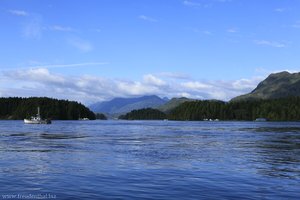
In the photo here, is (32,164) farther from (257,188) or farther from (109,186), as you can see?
(257,188)

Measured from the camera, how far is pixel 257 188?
33.5 meters

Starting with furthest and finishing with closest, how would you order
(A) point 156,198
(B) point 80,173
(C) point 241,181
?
1. (B) point 80,173
2. (C) point 241,181
3. (A) point 156,198

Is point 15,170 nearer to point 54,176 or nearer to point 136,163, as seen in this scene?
point 54,176

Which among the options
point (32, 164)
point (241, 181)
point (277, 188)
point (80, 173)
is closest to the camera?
point (277, 188)

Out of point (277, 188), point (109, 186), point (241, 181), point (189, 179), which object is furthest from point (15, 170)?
point (277, 188)

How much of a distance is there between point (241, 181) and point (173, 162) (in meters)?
13.8

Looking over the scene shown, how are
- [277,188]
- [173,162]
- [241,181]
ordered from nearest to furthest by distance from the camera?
[277,188]
[241,181]
[173,162]

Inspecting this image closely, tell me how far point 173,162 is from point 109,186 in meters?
16.8

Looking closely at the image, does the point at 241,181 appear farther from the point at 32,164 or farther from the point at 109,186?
the point at 32,164

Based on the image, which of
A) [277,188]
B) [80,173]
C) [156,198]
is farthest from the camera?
[80,173]

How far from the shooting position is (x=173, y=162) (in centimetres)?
4953

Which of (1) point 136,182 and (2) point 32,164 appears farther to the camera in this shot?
(2) point 32,164

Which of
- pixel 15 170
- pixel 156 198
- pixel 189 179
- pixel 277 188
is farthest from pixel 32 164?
pixel 277 188

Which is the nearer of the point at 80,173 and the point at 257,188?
the point at 257,188
